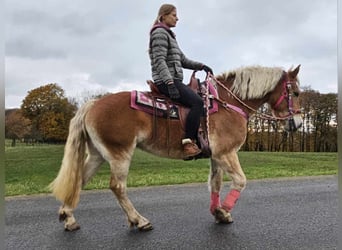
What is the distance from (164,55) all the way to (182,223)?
2.09 meters

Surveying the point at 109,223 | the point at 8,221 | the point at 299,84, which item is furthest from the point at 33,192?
→ the point at 299,84

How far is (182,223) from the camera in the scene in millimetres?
4516

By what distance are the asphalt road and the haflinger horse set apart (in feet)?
0.89

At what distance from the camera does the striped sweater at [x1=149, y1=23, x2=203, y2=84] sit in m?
4.26

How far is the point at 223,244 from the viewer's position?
12.2 ft

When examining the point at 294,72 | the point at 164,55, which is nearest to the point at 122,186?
the point at 164,55

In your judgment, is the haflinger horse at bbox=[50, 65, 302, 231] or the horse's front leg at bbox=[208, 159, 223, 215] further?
the horse's front leg at bbox=[208, 159, 223, 215]

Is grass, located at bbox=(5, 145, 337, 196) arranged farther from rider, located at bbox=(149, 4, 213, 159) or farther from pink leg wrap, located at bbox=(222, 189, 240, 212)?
rider, located at bbox=(149, 4, 213, 159)

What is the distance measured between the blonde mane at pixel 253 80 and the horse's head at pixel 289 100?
0.10 m

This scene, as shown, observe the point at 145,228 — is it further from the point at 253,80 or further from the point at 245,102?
the point at 253,80

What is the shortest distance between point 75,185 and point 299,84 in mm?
3258

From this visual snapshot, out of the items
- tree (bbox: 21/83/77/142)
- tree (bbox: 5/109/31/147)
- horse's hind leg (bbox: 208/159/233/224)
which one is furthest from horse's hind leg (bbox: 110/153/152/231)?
tree (bbox: 21/83/77/142)

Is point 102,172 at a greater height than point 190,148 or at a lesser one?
lesser

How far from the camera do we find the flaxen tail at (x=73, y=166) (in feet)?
13.9
